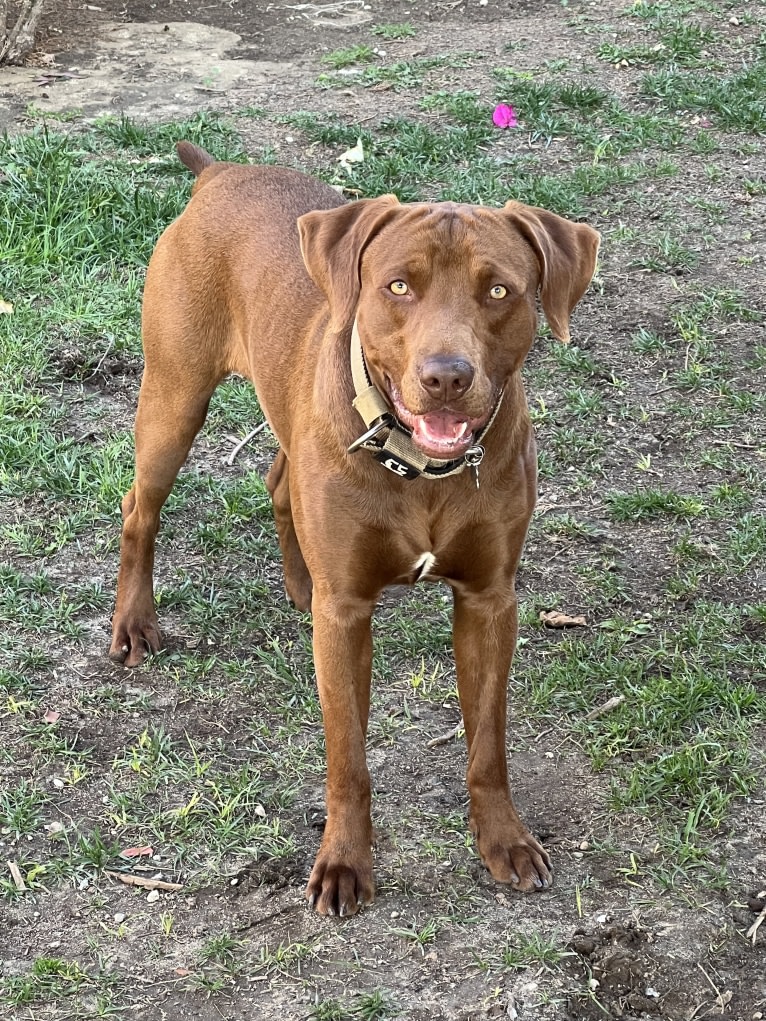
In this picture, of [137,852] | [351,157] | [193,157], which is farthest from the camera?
[351,157]

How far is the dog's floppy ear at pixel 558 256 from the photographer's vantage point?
10.8ft

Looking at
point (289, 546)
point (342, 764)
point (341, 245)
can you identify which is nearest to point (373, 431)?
point (341, 245)

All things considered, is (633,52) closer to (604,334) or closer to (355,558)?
(604,334)

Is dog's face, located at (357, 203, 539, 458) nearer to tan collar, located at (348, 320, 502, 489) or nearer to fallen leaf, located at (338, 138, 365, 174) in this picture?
tan collar, located at (348, 320, 502, 489)

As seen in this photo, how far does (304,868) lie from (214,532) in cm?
169

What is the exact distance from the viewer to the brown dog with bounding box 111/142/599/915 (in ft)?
10.3

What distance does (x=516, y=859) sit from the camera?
139 inches

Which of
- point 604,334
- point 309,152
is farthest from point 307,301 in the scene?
point 309,152

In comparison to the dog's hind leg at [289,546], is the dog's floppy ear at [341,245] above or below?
above

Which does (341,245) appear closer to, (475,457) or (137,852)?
(475,457)

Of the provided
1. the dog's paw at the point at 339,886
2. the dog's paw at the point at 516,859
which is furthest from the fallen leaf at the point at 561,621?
the dog's paw at the point at 339,886

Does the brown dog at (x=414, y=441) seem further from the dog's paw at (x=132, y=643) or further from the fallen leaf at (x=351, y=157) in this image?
the fallen leaf at (x=351, y=157)

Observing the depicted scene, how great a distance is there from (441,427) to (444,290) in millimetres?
320

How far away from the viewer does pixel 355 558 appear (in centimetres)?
335
